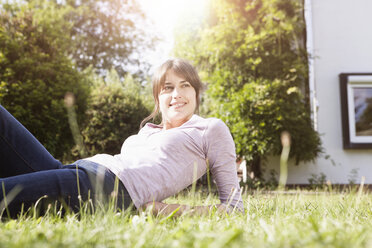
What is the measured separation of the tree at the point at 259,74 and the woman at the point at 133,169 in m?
4.30

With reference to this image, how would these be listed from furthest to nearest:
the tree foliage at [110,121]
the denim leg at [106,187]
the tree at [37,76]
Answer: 1. the tree foliage at [110,121]
2. the tree at [37,76]
3. the denim leg at [106,187]

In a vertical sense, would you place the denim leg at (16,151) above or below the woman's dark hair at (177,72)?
below

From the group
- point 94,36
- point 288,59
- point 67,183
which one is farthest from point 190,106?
point 94,36

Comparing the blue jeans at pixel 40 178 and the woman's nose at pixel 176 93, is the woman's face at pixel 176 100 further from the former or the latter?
the blue jeans at pixel 40 178

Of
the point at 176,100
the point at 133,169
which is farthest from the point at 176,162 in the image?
the point at 176,100

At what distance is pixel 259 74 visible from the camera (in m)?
6.98

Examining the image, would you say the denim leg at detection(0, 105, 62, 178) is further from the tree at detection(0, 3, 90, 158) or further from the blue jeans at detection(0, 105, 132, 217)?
the tree at detection(0, 3, 90, 158)

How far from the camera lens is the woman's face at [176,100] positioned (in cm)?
252

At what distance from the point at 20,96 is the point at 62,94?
75cm

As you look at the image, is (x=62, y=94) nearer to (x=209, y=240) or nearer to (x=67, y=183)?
(x=67, y=183)

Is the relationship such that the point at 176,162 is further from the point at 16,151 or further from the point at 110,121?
the point at 110,121

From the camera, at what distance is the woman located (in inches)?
72.1

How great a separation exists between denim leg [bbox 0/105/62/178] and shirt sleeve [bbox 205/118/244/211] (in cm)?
102

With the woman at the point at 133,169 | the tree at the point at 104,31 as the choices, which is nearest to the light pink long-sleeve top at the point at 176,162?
the woman at the point at 133,169
